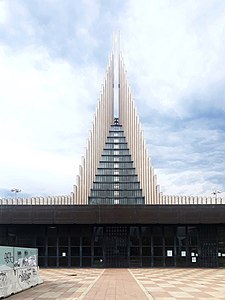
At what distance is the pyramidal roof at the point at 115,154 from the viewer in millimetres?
83875

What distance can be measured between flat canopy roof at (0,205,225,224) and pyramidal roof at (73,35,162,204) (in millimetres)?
42395

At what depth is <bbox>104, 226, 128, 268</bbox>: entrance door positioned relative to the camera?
38.4m

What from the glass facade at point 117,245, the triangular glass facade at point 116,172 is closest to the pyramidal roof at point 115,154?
the triangular glass facade at point 116,172

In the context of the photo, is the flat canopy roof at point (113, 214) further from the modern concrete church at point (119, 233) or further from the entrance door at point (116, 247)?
the entrance door at point (116, 247)

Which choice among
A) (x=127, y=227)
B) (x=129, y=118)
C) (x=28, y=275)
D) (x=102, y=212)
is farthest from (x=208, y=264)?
(x=129, y=118)

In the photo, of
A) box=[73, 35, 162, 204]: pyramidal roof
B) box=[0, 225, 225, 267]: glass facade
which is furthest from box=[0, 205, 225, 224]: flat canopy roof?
box=[73, 35, 162, 204]: pyramidal roof

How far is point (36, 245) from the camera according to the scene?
126 ft

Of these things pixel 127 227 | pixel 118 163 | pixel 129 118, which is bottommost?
pixel 127 227

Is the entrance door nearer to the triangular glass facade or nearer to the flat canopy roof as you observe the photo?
the flat canopy roof

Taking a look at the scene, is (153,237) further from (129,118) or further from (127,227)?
(129,118)

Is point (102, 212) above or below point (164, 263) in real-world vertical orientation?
above

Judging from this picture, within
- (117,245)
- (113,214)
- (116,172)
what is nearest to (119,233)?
(117,245)

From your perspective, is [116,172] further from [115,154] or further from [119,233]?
[119,233]

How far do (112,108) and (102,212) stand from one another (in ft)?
218
